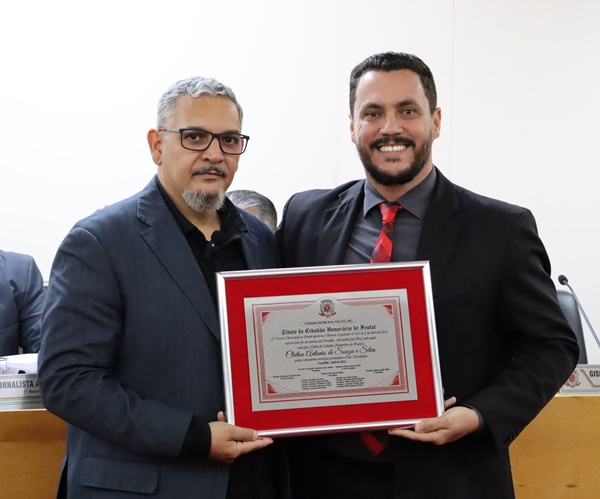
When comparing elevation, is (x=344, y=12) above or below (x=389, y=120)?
above

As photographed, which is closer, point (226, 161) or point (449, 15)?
point (226, 161)

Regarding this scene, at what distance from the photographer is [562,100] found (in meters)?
5.13

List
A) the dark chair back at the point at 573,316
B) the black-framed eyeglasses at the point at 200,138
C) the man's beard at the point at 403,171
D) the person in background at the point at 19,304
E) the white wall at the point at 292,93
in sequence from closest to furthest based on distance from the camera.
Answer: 1. the black-framed eyeglasses at the point at 200,138
2. the man's beard at the point at 403,171
3. the person in background at the point at 19,304
4. the dark chair back at the point at 573,316
5. the white wall at the point at 292,93

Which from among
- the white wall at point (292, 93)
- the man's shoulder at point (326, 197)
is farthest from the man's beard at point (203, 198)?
the white wall at point (292, 93)

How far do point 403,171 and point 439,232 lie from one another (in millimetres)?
185

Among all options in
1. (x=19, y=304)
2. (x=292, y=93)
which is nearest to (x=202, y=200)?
(x=19, y=304)

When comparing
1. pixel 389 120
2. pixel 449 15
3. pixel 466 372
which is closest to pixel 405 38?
pixel 449 15

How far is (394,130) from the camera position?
194 centimetres

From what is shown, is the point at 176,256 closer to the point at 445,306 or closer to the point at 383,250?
the point at 383,250

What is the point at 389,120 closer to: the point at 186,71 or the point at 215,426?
the point at 215,426

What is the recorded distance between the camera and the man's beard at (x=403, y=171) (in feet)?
6.38

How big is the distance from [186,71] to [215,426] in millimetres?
3475

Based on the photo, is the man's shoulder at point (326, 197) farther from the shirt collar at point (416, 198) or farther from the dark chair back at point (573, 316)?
the dark chair back at point (573, 316)

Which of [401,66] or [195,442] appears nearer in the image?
[195,442]
